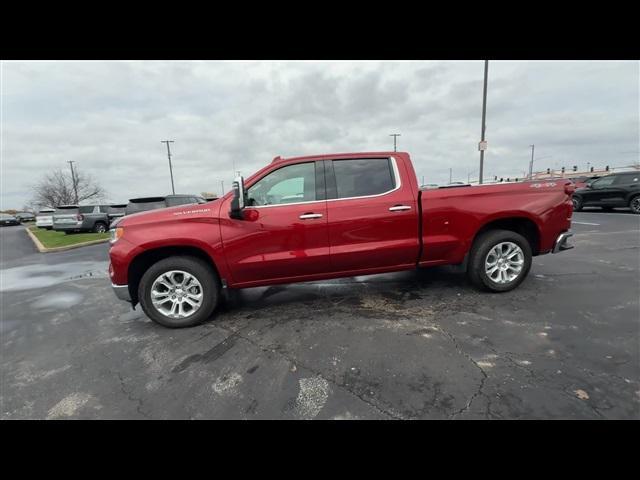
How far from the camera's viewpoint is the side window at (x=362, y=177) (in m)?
3.61

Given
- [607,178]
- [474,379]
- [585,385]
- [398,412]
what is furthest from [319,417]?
[607,178]

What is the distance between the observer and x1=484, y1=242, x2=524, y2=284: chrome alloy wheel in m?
3.99

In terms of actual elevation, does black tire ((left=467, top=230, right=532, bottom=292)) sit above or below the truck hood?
below

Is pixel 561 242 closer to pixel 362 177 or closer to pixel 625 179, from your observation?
pixel 362 177

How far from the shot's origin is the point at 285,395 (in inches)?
87.3

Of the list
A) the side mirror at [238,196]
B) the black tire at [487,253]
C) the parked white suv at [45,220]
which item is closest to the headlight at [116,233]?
the side mirror at [238,196]

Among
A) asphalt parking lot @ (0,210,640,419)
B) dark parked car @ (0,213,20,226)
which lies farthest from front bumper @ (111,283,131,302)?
dark parked car @ (0,213,20,226)

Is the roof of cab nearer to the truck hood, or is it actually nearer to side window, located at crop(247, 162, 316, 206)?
side window, located at crop(247, 162, 316, 206)

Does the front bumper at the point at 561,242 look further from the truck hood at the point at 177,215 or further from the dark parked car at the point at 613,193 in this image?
the dark parked car at the point at 613,193

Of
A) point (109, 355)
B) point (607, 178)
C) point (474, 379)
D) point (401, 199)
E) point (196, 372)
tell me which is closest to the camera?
point (474, 379)

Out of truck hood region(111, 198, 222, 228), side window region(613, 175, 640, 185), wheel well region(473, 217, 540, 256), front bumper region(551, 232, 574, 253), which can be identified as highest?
side window region(613, 175, 640, 185)

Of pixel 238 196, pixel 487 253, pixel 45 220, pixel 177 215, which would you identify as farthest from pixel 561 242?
pixel 45 220
